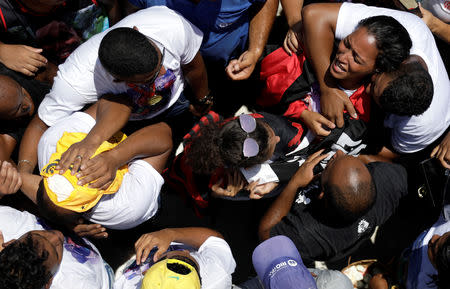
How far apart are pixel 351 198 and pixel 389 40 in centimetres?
97

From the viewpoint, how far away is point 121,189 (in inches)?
89.4

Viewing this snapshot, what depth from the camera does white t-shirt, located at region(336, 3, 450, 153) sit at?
2398 millimetres

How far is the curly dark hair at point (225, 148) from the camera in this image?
225 cm

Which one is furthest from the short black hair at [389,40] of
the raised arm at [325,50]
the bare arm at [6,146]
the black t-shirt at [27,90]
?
the bare arm at [6,146]

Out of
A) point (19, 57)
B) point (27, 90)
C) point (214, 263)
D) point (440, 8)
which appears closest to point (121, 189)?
point (214, 263)

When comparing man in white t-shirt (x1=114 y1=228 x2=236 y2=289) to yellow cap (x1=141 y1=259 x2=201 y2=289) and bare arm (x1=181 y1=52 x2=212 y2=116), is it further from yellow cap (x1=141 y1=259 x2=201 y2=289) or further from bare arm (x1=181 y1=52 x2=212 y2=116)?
bare arm (x1=181 y1=52 x2=212 y2=116)

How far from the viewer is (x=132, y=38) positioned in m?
2.04

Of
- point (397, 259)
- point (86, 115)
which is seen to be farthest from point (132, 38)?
point (397, 259)

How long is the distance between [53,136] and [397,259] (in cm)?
261

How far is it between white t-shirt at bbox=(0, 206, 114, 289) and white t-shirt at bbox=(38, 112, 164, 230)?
0.22 m

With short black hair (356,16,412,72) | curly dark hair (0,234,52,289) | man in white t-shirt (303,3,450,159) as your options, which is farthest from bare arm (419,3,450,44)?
curly dark hair (0,234,52,289)

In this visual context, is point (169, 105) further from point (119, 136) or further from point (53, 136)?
point (53, 136)

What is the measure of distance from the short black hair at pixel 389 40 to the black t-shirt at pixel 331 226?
74cm

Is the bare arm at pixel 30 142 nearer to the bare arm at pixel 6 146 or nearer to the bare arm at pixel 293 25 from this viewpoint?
the bare arm at pixel 6 146
